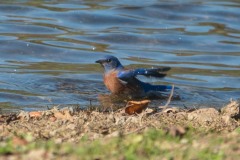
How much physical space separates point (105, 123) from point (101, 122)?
0.04 m

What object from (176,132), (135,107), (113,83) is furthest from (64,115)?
(113,83)

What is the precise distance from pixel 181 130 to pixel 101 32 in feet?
32.7

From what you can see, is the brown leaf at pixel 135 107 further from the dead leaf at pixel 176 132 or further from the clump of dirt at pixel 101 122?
the dead leaf at pixel 176 132

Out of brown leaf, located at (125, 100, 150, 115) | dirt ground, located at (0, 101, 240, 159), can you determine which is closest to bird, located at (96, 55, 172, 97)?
brown leaf, located at (125, 100, 150, 115)

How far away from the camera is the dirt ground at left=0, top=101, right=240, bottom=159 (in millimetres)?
6973

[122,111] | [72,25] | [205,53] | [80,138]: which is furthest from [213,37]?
[80,138]

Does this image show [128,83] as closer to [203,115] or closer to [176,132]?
[203,115]

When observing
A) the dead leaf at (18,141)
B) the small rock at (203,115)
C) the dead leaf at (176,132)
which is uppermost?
the dead leaf at (18,141)

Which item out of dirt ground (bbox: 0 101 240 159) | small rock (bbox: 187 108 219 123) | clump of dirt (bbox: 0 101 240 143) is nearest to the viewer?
dirt ground (bbox: 0 101 240 159)

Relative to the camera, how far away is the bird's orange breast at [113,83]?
12.0 metres

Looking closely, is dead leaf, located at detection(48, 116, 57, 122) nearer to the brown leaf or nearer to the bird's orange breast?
the brown leaf

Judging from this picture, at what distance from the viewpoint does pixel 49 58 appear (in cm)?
1421

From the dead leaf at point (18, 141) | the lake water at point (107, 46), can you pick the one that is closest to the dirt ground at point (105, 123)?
the dead leaf at point (18, 141)

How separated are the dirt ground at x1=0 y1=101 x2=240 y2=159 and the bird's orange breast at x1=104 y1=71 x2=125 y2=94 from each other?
131 inches
